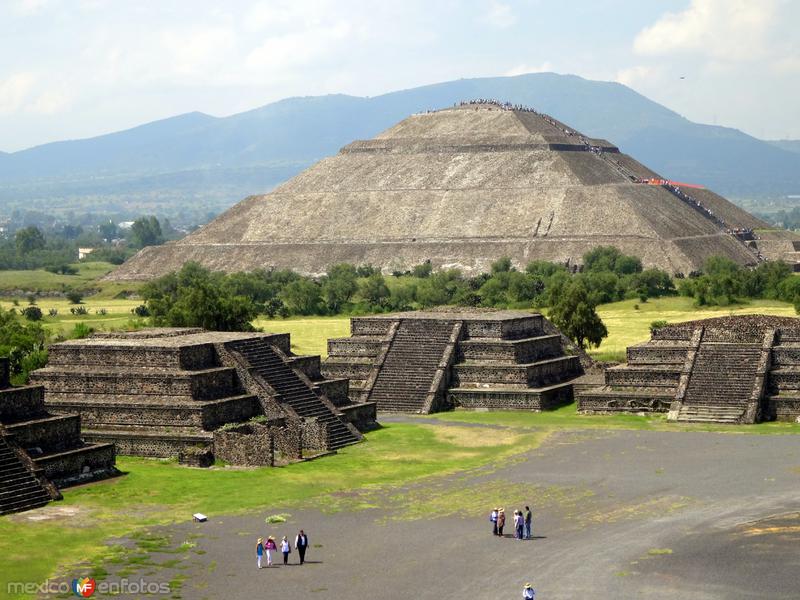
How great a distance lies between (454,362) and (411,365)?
1893 mm

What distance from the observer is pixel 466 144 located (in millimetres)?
184125

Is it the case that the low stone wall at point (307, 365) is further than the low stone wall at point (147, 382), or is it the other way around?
the low stone wall at point (307, 365)

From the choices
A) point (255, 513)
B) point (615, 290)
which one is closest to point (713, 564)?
point (255, 513)

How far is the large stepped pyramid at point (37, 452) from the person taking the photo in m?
40.5

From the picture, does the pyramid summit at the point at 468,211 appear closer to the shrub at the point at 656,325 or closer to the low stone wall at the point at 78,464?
the shrub at the point at 656,325

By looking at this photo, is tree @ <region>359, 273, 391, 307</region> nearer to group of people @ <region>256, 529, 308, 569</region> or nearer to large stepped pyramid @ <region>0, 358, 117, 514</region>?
large stepped pyramid @ <region>0, 358, 117, 514</region>

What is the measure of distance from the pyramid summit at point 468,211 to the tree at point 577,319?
64168 mm

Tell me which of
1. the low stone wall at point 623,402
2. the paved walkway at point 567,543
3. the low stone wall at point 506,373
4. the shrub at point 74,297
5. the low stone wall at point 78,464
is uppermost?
the shrub at point 74,297

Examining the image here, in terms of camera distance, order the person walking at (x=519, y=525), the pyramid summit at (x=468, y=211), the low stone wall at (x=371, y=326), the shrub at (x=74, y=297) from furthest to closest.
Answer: the pyramid summit at (x=468, y=211), the shrub at (x=74, y=297), the low stone wall at (x=371, y=326), the person walking at (x=519, y=525)

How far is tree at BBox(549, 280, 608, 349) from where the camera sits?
259 ft

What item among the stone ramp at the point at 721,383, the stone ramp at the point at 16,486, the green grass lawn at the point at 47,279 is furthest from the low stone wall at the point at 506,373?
the green grass lawn at the point at 47,279

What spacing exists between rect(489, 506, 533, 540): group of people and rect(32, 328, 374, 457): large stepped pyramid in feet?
44.0

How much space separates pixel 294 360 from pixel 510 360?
468 inches

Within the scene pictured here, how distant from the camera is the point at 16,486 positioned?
40312mm
